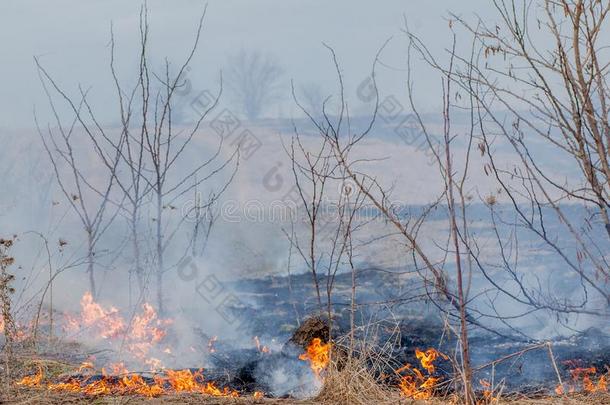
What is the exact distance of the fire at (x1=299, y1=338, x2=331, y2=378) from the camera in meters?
5.63

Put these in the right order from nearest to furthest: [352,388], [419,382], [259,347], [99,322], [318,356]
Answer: [352,388] < [318,356] < [419,382] < [259,347] < [99,322]

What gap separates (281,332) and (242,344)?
2.33ft

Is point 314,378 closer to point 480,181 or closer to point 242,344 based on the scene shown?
point 242,344

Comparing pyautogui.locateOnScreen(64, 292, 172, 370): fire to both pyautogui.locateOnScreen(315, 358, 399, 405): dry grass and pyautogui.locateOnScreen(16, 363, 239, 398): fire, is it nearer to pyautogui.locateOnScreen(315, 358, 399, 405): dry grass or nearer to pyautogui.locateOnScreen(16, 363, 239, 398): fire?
pyautogui.locateOnScreen(16, 363, 239, 398): fire

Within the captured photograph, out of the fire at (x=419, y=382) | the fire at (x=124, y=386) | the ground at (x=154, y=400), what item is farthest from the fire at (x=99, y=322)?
the fire at (x=419, y=382)

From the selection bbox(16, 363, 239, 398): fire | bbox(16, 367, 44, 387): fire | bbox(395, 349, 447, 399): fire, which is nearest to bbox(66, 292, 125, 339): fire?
bbox(16, 363, 239, 398): fire

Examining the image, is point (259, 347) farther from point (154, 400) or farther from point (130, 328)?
point (154, 400)

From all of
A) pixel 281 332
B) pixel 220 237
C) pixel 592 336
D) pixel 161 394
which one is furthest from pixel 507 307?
pixel 220 237

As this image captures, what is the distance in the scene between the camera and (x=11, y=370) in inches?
228

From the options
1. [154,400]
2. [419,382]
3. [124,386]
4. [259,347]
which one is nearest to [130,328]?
[259,347]

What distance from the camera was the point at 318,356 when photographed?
6.01 m

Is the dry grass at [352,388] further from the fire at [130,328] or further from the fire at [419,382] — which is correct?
the fire at [130,328]

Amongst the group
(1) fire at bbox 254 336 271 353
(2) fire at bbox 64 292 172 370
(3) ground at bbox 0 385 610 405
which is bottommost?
(1) fire at bbox 254 336 271 353

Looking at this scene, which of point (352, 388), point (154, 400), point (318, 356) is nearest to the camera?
point (352, 388)
